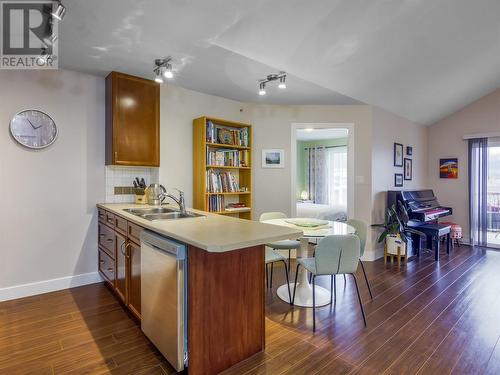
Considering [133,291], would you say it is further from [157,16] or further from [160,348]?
[157,16]

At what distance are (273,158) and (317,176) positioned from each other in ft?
14.2

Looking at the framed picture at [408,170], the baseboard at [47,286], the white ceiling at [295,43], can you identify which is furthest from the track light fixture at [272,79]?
the framed picture at [408,170]

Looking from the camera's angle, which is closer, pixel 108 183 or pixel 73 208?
pixel 73 208

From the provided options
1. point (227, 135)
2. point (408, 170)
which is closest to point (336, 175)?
point (408, 170)

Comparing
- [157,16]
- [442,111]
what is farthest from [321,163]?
[157,16]

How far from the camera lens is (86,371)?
177 centimetres

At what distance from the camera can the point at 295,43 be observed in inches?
106

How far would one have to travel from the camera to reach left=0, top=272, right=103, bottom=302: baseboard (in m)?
2.79

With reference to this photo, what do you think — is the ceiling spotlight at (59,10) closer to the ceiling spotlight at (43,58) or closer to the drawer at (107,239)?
the ceiling spotlight at (43,58)

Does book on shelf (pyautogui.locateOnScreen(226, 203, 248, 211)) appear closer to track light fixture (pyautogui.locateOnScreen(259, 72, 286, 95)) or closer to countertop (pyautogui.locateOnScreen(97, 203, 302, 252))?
track light fixture (pyautogui.locateOnScreen(259, 72, 286, 95))

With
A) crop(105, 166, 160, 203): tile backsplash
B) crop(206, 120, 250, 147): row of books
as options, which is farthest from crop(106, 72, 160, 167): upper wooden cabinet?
crop(206, 120, 250, 147): row of books

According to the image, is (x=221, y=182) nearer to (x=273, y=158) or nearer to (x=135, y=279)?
(x=273, y=158)

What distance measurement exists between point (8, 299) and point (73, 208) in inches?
39.8

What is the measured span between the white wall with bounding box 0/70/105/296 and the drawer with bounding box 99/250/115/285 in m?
0.19
